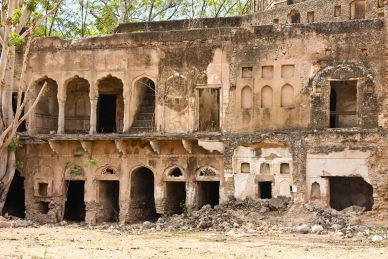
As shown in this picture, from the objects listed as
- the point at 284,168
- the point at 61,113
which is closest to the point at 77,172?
the point at 61,113

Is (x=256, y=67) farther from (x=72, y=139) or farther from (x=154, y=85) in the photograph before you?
(x=72, y=139)

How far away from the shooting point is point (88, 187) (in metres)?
20.6

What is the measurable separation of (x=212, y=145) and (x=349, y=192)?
423 cm

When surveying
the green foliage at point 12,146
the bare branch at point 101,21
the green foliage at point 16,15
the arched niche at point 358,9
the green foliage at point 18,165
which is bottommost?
the green foliage at point 18,165

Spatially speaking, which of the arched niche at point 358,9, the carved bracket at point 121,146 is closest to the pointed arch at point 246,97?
the carved bracket at point 121,146

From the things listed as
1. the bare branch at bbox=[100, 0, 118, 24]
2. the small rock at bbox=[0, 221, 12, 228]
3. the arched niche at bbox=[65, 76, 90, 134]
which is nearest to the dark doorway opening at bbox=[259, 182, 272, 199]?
the arched niche at bbox=[65, 76, 90, 134]

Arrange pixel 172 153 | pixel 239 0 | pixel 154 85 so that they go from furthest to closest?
pixel 239 0 → pixel 154 85 → pixel 172 153

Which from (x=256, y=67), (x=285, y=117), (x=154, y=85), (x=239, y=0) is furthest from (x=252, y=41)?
(x=239, y=0)

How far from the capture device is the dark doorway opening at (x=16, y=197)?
2203cm

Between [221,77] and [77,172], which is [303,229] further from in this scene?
[77,172]

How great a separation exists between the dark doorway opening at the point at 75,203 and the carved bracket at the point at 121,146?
3213 mm

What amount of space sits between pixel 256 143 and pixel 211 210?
225cm

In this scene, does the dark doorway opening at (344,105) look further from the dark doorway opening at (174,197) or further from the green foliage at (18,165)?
the green foliage at (18,165)

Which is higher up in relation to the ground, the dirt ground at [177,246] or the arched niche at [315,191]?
the arched niche at [315,191]
